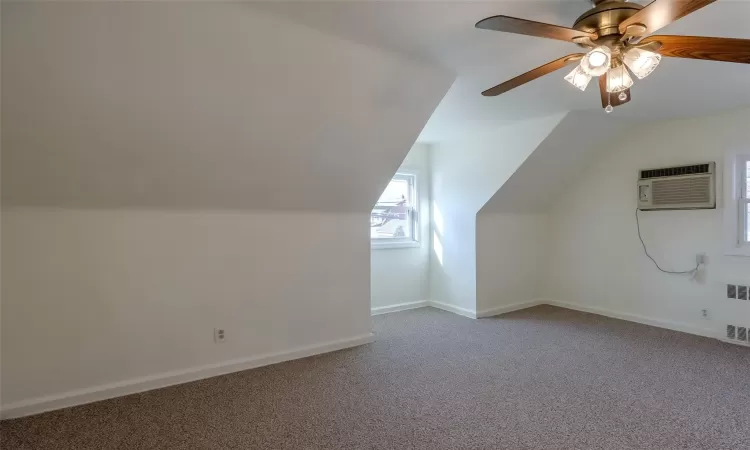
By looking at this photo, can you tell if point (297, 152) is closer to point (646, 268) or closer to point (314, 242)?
point (314, 242)

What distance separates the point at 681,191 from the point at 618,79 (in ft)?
9.56

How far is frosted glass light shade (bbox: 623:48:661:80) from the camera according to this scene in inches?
68.8

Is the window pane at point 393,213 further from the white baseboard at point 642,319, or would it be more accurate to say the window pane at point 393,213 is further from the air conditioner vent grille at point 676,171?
the air conditioner vent grille at point 676,171

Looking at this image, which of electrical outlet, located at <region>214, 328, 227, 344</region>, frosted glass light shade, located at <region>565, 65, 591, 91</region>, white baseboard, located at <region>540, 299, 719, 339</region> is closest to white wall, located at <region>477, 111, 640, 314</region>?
white baseboard, located at <region>540, 299, 719, 339</region>

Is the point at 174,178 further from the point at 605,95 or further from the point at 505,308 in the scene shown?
the point at 505,308

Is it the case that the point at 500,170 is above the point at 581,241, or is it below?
above

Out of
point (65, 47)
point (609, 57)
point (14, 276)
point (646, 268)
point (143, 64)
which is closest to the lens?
point (609, 57)

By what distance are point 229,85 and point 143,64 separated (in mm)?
433

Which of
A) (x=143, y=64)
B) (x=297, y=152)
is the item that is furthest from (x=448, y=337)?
(x=143, y=64)

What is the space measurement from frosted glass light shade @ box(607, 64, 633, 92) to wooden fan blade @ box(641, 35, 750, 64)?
0.50ft

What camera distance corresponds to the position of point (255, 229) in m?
3.30

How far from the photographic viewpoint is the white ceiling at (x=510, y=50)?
1.99 meters

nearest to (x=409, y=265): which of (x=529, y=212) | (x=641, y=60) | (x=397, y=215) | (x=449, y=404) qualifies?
(x=397, y=215)

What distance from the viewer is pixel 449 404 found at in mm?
→ 2582
